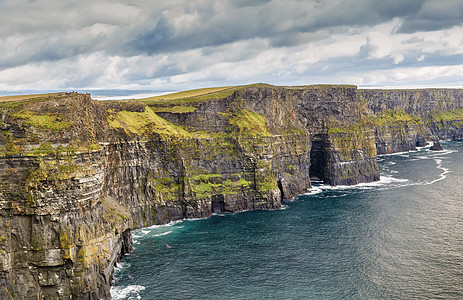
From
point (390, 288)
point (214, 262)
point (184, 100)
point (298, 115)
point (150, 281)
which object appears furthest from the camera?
point (298, 115)

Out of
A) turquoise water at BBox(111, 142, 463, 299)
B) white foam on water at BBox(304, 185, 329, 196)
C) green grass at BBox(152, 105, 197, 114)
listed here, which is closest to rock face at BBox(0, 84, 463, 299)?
green grass at BBox(152, 105, 197, 114)

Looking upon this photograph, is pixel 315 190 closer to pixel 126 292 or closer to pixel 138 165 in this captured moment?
pixel 138 165

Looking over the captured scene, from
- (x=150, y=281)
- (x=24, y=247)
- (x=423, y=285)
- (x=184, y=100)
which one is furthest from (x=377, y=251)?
(x=184, y=100)

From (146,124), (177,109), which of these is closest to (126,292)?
(146,124)

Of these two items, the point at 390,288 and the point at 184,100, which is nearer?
the point at 390,288

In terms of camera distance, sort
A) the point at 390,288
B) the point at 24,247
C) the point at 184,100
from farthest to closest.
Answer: the point at 184,100, the point at 390,288, the point at 24,247

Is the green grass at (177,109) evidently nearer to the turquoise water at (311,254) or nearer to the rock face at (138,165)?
the rock face at (138,165)

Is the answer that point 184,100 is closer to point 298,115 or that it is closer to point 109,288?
point 298,115
